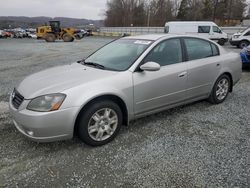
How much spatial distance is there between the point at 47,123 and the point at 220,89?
3566 mm

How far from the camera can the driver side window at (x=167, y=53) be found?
149 inches

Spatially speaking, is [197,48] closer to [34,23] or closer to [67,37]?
[67,37]

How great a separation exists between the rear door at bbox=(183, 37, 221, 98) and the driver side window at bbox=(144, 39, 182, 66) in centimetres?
22

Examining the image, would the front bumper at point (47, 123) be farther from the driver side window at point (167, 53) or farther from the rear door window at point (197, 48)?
the rear door window at point (197, 48)

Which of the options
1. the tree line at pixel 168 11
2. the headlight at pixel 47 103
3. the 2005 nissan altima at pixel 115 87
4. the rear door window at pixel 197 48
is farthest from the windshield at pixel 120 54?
the tree line at pixel 168 11

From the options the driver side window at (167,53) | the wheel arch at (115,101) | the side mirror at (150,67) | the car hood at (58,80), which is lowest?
the wheel arch at (115,101)

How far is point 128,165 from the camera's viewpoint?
2926mm

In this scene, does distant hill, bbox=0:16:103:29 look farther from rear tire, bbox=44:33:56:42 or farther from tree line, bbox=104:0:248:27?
rear tire, bbox=44:33:56:42

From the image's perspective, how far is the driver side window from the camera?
3776 millimetres

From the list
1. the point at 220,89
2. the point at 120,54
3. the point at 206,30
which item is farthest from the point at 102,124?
the point at 206,30

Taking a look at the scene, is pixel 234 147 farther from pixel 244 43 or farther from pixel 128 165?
pixel 244 43

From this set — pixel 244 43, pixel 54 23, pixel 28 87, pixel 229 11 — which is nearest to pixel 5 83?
pixel 28 87

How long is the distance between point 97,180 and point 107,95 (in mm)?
1106

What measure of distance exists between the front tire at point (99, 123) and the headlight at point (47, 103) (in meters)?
0.35
